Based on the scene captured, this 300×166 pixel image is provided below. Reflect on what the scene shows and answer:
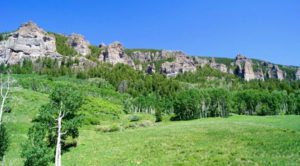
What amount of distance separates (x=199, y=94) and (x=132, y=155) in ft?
270

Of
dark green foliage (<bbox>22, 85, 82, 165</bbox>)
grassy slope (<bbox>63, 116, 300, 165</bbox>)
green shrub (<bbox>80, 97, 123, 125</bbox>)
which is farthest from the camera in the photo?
green shrub (<bbox>80, 97, 123, 125</bbox>)

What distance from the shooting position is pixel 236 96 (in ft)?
462

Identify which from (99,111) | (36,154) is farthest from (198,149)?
(99,111)

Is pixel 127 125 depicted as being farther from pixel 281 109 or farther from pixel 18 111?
pixel 281 109

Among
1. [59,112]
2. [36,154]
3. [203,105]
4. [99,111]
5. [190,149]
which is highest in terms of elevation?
[203,105]

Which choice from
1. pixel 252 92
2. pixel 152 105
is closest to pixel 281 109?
pixel 252 92

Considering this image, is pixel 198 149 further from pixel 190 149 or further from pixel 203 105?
pixel 203 105

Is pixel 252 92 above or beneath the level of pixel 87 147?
above

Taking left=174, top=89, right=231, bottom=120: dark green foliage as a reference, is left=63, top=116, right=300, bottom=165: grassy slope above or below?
below

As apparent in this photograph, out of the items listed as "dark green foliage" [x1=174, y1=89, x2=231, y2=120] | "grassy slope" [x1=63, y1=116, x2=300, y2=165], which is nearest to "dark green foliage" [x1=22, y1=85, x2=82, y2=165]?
"grassy slope" [x1=63, y1=116, x2=300, y2=165]

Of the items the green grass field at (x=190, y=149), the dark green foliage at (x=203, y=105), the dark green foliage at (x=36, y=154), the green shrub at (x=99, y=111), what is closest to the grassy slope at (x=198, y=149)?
the green grass field at (x=190, y=149)

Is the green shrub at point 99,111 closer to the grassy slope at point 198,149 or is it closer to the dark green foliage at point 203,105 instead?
the dark green foliage at point 203,105

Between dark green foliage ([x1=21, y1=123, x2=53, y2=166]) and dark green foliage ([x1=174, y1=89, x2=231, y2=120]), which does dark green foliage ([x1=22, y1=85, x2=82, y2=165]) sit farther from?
dark green foliage ([x1=174, y1=89, x2=231, y2=120])

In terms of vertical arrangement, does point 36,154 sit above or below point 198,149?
above
